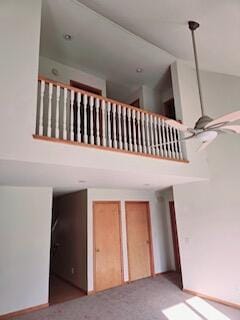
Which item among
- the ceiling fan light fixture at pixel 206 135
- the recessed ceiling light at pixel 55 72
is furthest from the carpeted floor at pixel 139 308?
the recessed ceiling light at pixel 55 72

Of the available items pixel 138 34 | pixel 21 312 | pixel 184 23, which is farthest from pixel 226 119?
pixel 21 312

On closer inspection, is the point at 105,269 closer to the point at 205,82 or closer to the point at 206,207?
the point at 206,207

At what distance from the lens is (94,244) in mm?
4996

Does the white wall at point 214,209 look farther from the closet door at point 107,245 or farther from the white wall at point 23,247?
the white wall at point 23,247

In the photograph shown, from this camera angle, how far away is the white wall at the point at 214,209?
4.06 m

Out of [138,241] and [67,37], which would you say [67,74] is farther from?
[138,241]

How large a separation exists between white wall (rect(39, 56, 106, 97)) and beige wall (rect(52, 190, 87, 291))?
2.76 meters

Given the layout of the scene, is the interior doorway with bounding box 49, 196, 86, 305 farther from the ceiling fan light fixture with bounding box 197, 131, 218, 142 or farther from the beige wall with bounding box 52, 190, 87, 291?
the ceiling fan light fixture with bounding box 197, 131, 218, 142

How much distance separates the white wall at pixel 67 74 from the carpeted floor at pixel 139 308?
4763 mm

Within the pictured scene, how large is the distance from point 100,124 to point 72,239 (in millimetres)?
3401

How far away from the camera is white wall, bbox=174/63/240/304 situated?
4059mm

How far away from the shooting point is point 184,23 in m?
3.70

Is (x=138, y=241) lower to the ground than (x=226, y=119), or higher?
lower

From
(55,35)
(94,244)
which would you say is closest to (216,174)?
(94,244)
